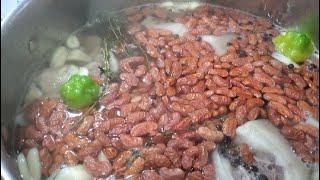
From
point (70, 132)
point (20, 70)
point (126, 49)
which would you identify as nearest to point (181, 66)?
point (126, 49)

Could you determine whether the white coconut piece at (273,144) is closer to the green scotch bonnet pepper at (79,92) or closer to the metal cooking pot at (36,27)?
the green scotch bonnet pepper at (79,92)

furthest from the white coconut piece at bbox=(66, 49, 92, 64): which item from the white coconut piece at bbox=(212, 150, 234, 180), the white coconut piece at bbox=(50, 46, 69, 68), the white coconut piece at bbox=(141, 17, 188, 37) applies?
the white coconut piece at bbox=(212, 150, 234, 180)

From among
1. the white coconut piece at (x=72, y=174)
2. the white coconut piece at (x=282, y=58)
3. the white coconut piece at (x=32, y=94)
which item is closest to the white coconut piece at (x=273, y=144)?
the white coconut piece at (x=282, y=58)

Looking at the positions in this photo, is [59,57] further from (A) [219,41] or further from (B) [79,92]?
(A) [219,41]

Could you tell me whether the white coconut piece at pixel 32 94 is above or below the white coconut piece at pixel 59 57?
below

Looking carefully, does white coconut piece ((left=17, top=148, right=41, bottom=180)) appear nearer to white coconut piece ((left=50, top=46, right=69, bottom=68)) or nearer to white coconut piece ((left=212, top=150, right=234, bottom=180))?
white coconut piece ((left=50, top=46, right=69, bottom=68))

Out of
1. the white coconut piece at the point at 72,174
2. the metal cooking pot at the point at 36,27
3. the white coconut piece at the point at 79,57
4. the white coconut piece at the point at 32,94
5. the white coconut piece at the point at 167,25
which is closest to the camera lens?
the white coconut piece at the point at 72,174
